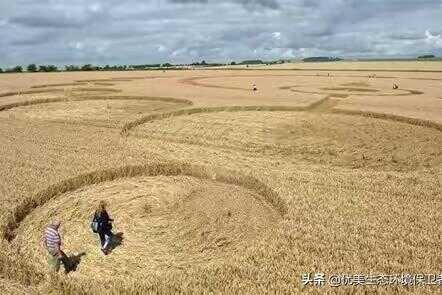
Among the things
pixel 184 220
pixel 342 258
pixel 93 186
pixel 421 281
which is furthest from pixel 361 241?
pixel 93 186

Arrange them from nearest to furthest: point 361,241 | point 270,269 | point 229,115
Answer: point 270,269 < point 361,241 < point 229,115

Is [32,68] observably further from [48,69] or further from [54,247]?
[54,247]

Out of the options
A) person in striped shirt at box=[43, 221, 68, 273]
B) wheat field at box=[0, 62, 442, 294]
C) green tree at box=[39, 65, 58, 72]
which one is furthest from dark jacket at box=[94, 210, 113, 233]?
green tree at box=[39, 65, 58, 72]

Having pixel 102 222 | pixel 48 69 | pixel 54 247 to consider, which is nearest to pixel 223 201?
pixel 102 222

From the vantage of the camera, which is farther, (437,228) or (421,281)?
(437,228)

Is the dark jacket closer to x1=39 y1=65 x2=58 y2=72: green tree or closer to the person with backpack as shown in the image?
the person with backpack

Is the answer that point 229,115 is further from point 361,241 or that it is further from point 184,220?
point 361,241

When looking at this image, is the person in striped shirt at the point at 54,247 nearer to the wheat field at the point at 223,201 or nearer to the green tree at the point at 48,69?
the wheat field at the point at 223,201

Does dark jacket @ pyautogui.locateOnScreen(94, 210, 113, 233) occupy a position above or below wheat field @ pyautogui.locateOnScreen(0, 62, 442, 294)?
above
